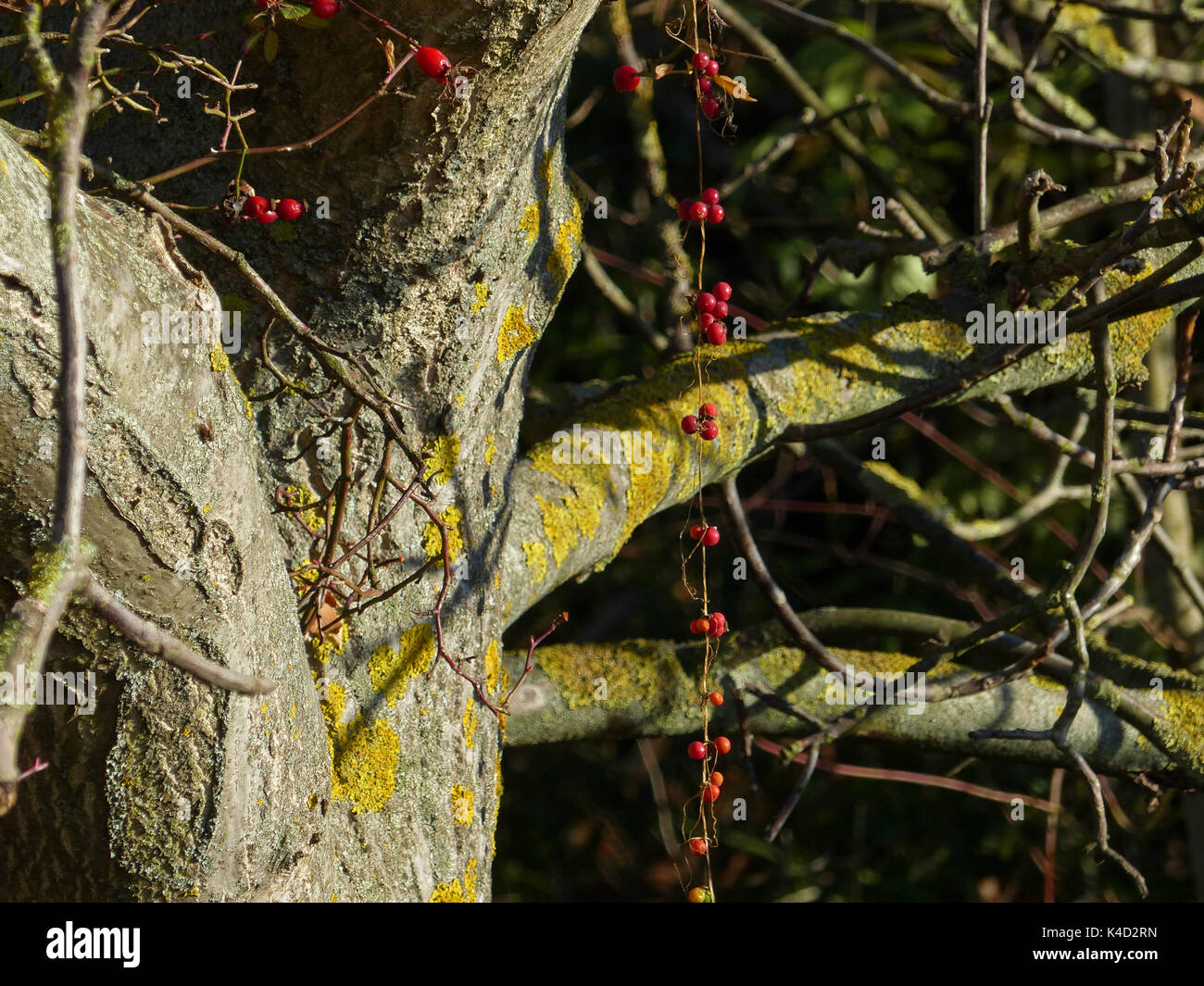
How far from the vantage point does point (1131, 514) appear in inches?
118

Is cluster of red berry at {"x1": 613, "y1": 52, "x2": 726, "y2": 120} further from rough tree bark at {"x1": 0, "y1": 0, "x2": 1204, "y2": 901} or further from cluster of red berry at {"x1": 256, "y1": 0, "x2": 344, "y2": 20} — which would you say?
cluster of red berry at {"x1": 256, "y1": 0, "x2": 344, "y2": 20}

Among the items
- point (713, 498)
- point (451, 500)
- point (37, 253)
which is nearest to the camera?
point (37, 253)

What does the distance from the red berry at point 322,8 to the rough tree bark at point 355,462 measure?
0.05 metres

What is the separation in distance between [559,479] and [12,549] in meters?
0.84

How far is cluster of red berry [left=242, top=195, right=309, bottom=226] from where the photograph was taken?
41.1 inches

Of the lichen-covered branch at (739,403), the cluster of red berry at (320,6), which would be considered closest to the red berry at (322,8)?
the cluster of red berry at (320,6)

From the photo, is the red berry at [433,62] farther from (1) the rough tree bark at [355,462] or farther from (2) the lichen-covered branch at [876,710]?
(2) the lichen-covered branch at [876,710]

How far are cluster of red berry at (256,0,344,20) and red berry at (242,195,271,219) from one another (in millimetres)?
170

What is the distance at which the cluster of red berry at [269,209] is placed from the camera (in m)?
1.04

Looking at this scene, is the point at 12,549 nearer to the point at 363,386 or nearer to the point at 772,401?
the point at 363,386

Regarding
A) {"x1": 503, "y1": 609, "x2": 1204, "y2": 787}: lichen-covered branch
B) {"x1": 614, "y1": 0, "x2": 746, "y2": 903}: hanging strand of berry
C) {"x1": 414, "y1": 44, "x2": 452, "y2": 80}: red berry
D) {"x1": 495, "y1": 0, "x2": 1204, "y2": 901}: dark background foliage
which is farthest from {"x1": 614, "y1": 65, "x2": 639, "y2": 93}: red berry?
{"x1": 495, "y1": 0, "x2": 1204, "y2": 901}: dark background foliage

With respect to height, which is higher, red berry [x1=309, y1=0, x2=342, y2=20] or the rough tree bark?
red berry [x1=309, y1=0, x2=342, y2=20]

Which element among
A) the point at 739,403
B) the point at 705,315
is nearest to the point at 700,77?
the point at 705,315

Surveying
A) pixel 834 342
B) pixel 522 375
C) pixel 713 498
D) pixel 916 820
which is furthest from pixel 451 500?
pixel 916 820
